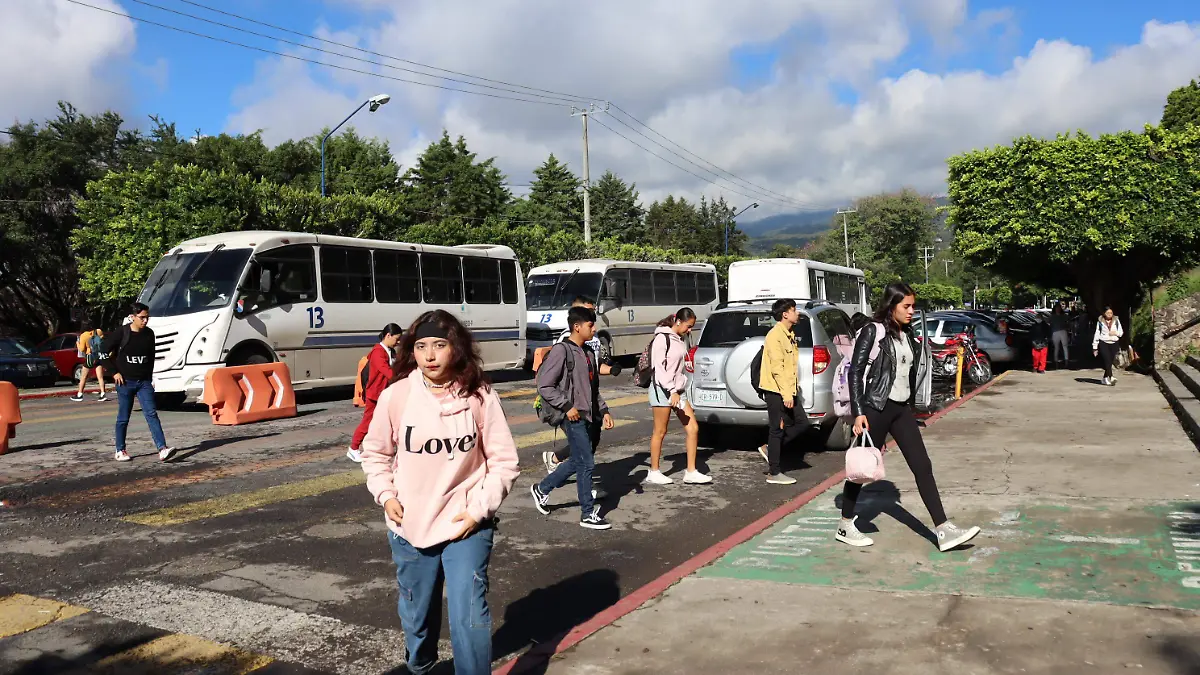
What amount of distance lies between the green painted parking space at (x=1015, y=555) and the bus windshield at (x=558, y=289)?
17858mm

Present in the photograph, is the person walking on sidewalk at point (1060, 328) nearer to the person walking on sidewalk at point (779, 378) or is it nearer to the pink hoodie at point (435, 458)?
the person walking on sidewalk at point (779, 378)

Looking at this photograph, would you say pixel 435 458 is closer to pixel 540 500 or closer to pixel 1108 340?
pixel 540 500

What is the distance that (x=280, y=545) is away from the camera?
6.83 metres

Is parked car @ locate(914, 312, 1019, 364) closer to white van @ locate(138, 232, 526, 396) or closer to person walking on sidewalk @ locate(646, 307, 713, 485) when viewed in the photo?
white van @ locate(138, 232, 526, 396)

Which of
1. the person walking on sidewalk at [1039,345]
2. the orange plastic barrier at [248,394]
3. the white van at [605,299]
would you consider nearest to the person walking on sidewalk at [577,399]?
the orange plastic barrier at [248,394]

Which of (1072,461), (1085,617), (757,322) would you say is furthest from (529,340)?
(1085,617)

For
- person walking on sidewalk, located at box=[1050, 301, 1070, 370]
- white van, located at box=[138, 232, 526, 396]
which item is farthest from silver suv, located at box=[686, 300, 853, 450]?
person walking on sidewalk, located at box=[1050, 301, 1070, 370]

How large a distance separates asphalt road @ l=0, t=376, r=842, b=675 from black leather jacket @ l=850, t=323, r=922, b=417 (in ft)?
5.14

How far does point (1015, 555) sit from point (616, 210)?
80.3 metres

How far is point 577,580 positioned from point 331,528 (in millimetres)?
2381

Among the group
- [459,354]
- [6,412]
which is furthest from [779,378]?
[6,412]

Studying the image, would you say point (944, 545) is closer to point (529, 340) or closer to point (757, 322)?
point (757, 322)

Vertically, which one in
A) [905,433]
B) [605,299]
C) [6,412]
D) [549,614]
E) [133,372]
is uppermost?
[605,299]

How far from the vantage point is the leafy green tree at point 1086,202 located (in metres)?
21.0
